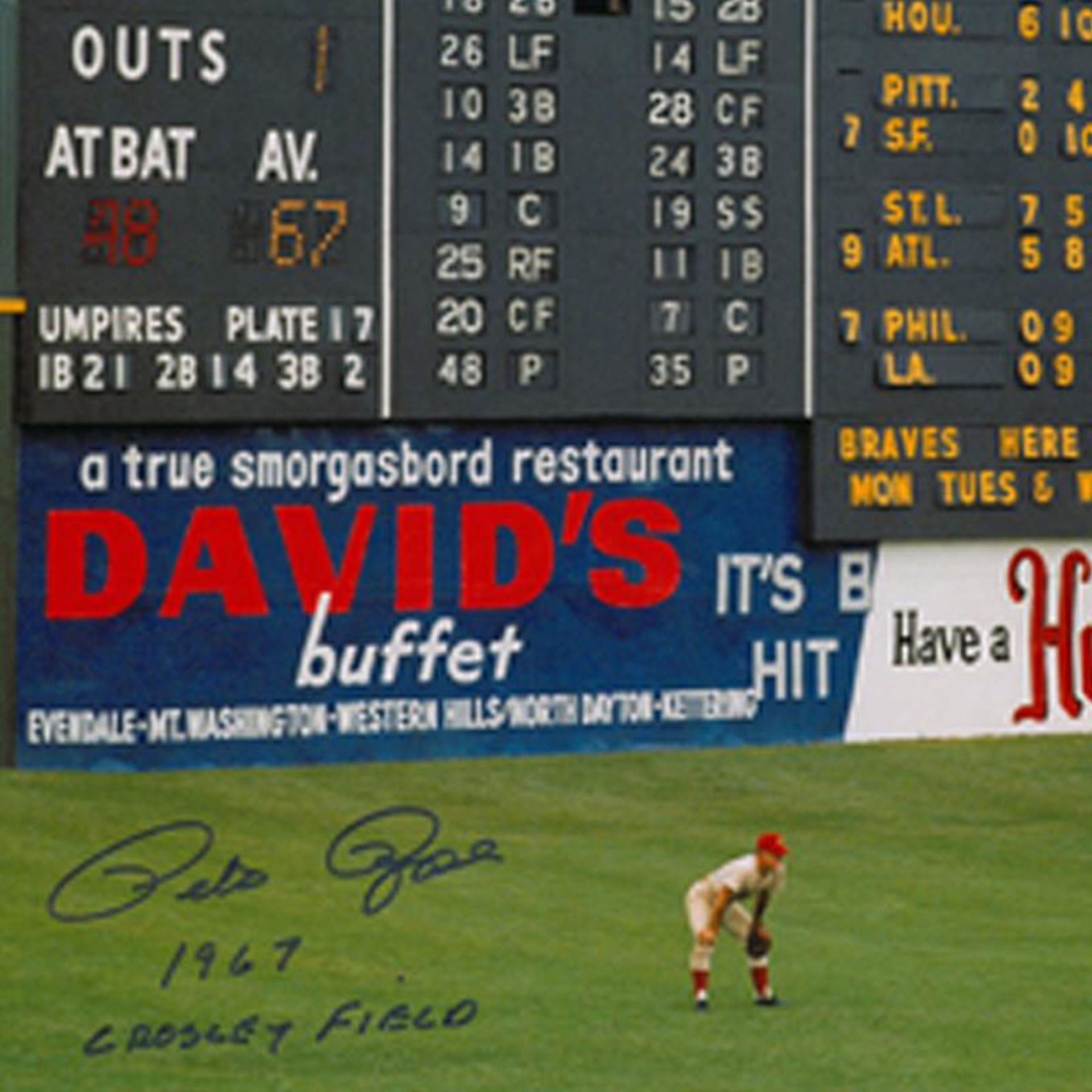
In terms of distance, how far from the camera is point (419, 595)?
18.6 metres

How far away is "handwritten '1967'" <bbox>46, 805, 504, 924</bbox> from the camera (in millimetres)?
21125

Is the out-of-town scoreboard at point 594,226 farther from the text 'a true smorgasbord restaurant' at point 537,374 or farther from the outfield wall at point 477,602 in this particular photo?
the outfield wall at point 477,602

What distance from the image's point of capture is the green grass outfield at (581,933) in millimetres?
17344

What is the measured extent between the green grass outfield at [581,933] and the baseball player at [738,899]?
2.06ft

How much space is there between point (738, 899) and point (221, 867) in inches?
247

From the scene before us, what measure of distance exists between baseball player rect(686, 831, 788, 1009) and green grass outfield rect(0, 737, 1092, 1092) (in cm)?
63

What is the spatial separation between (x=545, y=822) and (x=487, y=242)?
6.48 meters

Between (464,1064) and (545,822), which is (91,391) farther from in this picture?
(545,822)
